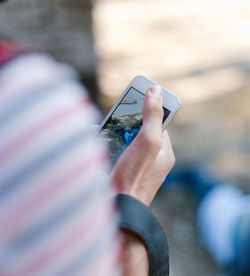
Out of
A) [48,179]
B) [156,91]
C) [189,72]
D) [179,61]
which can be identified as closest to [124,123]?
[156,91]

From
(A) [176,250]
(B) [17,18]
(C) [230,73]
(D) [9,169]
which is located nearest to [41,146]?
(D) [9,169]

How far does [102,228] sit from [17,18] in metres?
1.99

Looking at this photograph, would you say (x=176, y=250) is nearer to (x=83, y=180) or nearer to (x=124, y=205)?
(x=124, y=205)

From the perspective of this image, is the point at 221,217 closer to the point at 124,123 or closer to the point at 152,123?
the point at 124,123

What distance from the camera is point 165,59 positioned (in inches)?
115

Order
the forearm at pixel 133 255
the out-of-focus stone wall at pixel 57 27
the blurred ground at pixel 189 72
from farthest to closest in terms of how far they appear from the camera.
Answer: the out-of-focus stone wall at pixel 57 27 < the blurred ground at pixel 189 72 < the forearm at pixel 133 255

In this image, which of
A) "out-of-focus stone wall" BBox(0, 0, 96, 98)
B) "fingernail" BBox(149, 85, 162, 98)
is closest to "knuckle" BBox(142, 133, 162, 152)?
"fingernail" BBox(149, 85, 162, 98)

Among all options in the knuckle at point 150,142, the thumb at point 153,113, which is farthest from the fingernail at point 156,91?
the knuckle at point 150,142

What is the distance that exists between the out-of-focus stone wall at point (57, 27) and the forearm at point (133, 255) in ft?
5.73

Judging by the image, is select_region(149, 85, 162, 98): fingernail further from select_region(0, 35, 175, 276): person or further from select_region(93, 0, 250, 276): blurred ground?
select_region(93, 0, 250, 276): blurred ground

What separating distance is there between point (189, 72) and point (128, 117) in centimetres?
194

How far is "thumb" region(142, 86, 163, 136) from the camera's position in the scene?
703 mm

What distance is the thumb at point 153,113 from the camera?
2.31ft

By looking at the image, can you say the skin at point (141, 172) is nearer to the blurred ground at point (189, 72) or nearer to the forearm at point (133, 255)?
the forearm at point (133, 255)
